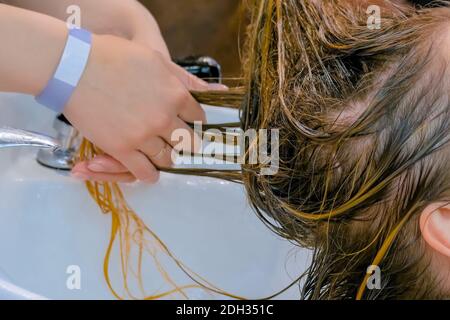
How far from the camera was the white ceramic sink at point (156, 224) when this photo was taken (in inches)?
26.9

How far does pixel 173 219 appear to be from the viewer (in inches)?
28.2

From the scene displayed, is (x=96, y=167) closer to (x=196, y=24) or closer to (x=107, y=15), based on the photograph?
(x=107, y=15)

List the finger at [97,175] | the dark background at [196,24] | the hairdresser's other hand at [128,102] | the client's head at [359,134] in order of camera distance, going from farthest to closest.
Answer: the dark background at [196,24] < the finger at [97,175] < the hairdresser's other hand at [128,102] < the client's head at [359,134]

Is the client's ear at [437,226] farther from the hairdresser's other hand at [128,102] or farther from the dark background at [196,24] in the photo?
the dark background at [196,24]

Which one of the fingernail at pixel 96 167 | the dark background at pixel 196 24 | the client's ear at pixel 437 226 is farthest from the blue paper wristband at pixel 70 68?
the dark background at pixel 196 24

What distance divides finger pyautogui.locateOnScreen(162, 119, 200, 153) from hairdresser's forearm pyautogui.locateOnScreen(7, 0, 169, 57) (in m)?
0.14

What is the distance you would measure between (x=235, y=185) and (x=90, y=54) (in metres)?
0.26

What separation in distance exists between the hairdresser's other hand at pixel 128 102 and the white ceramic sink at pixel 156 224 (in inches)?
4.4

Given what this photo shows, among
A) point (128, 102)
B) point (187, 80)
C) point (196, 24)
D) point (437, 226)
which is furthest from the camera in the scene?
point (196, 24)

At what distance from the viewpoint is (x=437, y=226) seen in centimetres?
45

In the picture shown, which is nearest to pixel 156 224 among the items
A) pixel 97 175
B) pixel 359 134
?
pixel 97 175

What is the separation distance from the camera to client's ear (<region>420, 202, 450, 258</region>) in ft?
1.46

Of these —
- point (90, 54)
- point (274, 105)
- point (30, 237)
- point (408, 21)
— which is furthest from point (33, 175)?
point (408, 21)

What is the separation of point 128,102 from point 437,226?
0.98ft
